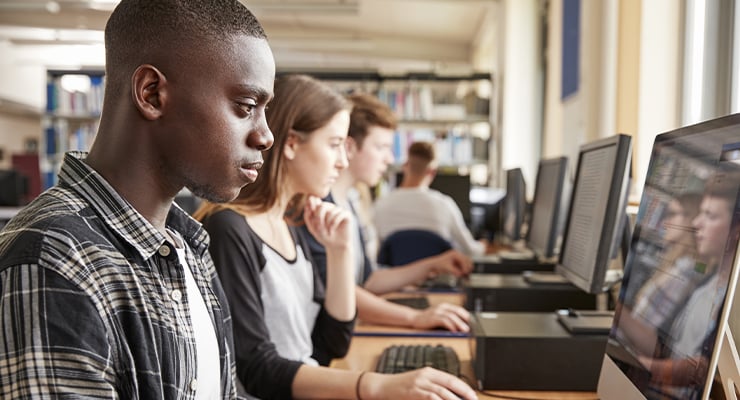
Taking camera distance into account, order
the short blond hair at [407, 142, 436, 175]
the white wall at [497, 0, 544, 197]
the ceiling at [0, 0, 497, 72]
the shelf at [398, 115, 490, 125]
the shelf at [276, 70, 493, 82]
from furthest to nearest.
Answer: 1. the ceiling at [0, 0, 497, 72]
2. the shelf at [398, 115, 490, 125]
3. the shelf at [276, 70, 493, 82]
4. the white wall at [497, 0, 544, 197]
5. the short blond hair at [407, 142, 436, 175]

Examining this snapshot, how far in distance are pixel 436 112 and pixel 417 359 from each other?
4.98 meters

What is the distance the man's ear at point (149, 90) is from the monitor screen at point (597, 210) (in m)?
0.89

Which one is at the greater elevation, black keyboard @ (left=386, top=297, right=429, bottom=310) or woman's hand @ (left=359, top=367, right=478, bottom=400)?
woman's hand @ (left=359, top=367, right=478, bottom=400)

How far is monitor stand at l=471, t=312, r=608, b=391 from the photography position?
1.35 meters

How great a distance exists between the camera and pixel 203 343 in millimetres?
986

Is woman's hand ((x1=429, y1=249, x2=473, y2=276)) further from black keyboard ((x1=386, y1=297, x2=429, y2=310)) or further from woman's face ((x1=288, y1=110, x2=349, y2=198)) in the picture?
woman's face ((x1=288, y1=110, x2=349, y2=198))

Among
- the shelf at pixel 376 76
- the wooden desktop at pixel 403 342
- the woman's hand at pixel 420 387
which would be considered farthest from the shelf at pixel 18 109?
the woman's hand at pixel 420 387

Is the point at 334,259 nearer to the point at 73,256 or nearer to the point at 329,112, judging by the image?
the point at 329,112

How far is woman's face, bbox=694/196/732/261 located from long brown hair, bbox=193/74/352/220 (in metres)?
1.08

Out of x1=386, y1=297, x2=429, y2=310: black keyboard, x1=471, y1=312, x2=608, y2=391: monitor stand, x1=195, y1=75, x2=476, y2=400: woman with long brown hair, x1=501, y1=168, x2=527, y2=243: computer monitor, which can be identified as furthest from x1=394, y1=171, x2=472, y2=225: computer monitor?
x1=471, y1=312, x2=608, y2=391: monitor stand

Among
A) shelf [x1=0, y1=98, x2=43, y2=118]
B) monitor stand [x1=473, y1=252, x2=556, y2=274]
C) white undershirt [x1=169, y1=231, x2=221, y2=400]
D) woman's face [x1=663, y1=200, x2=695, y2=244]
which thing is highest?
shelf [x1=0, y1=98, x2=43, y2=118]

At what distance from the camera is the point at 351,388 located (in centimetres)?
135

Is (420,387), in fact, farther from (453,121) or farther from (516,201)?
(453,121)

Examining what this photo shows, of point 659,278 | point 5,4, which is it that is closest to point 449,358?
point 659,278
